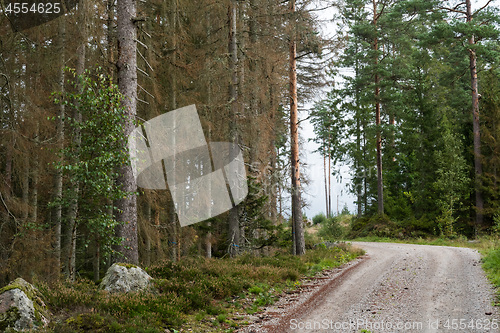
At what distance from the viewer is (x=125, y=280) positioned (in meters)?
7.40

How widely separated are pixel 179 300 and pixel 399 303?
4528mm

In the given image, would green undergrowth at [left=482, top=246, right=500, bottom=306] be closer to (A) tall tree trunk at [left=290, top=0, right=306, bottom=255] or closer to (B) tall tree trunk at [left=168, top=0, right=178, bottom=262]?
(A) tall tree trunk at [left=290, top=0, right=306, bottom=255]

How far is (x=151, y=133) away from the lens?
1364cm

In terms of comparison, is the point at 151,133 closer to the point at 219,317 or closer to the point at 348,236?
the point at 219,317

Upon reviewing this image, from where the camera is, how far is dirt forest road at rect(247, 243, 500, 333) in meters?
6.43

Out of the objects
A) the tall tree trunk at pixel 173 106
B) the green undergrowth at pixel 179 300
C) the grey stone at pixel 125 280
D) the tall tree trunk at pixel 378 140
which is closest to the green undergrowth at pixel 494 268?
the green undergrowth at pixel 179 300

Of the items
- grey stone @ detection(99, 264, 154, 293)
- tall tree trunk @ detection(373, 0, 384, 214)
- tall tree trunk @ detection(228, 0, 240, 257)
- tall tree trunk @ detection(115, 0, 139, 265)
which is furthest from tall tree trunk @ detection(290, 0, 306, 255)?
tall tree trunk @ detection(373, 0, 384, 214)

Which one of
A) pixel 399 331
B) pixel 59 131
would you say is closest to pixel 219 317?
pixel 399 331

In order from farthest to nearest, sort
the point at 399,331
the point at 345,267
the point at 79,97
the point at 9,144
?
1. the point at 345,267
2. the point at 9,144
3. the point at 79,97
4. the point at 399,331

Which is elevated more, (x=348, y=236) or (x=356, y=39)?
(x=356, y=39)

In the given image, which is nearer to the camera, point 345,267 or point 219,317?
point 219,317

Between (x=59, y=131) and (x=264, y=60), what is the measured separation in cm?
822

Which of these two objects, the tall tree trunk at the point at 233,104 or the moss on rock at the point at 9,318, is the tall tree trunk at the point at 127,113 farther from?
the tall tree trunk at the point at 233,104

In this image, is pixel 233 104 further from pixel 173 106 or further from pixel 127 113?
pixel 127 113
